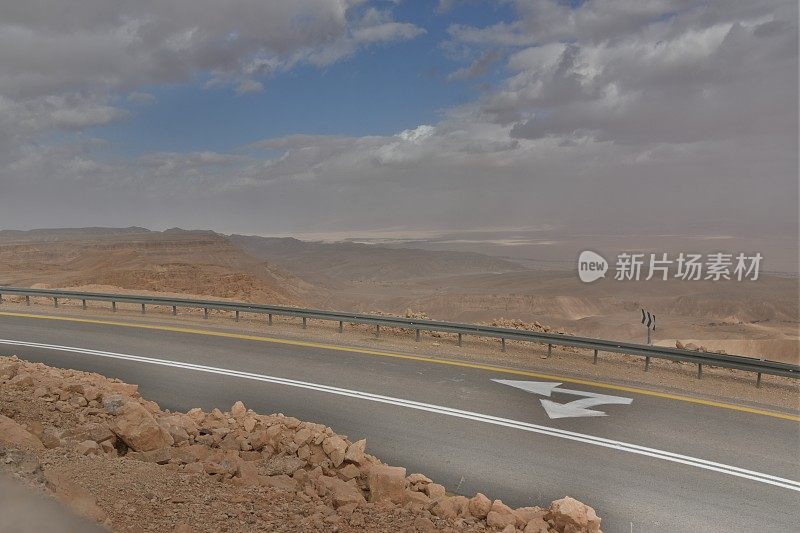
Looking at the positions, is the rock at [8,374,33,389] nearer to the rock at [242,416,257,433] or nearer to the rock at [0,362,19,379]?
the rock at [0,362,19,379]

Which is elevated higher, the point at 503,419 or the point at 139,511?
the point at 139,511

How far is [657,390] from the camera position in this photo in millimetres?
11641

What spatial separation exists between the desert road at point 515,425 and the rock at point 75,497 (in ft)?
13.9

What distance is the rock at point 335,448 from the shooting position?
6.82 meters

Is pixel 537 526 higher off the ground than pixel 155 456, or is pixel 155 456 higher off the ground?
pixel 155 456

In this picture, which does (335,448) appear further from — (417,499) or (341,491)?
(417,499)

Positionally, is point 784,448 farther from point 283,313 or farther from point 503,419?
point 283,313

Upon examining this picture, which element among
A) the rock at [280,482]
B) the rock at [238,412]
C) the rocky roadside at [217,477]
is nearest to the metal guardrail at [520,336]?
the rock at [238,412]

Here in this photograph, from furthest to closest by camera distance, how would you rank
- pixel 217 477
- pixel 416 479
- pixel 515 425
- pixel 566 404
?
pixel 566 404 < pixel 515 425 < pixel 416 479 < pixel 217 477

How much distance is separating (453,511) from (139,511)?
2.99 meters

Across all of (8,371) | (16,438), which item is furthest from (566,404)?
(8,371)

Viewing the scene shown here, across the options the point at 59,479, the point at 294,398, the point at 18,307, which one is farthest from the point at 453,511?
the point at 18,307

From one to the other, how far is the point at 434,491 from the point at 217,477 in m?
2.44

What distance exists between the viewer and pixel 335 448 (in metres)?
6.91
